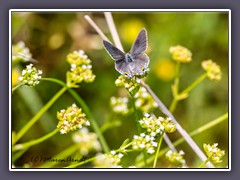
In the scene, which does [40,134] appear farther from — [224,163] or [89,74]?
[224,163]

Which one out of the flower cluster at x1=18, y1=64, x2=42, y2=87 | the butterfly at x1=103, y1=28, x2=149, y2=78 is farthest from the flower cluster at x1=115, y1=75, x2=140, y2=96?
the flower cluster at x1=18, y1=64, x2=42, y2=87

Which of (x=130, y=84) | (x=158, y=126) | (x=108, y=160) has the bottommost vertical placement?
(x=108, y=160)

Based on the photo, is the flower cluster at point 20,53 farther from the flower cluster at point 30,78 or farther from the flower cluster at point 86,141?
the flower cluster at point 86,141

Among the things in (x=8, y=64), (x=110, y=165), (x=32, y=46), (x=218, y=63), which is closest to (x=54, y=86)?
(x=32, y=46)

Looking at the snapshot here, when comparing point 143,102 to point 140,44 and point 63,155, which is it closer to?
point 140,44

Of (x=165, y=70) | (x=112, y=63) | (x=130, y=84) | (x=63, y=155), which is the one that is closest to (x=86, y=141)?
(x=63, y=155)

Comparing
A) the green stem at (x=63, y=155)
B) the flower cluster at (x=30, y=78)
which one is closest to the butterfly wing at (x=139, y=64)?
the flower cluster at (x=30, y=78)

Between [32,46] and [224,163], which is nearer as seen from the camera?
[224,163]
